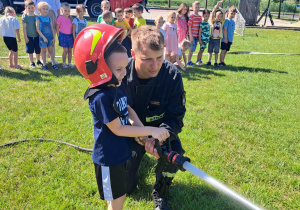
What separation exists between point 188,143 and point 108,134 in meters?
2.44

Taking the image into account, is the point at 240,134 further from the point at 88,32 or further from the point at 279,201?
the point at 88,32

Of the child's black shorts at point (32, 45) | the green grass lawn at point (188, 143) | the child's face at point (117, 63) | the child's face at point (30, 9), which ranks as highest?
the child's face at point (30, 9)

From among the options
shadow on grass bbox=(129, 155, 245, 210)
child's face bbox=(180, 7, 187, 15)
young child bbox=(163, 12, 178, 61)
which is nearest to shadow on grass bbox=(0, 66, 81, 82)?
young child bbox=(163, 12, 178, 61)

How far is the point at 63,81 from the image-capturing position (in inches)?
288

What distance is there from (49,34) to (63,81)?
1.99 meters

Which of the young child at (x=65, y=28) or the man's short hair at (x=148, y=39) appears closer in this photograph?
the man's short hair at (x=148, y=39)

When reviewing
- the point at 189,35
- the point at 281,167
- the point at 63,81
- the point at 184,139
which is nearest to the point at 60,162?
the point at 184,139

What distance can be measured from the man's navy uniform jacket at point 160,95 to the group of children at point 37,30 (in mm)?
6197

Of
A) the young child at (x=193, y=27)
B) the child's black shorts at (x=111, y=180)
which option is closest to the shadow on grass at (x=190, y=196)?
the child's black shorts at (x=111, y=180)

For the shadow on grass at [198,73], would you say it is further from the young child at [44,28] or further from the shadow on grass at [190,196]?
the shadow on grass at [190,196]

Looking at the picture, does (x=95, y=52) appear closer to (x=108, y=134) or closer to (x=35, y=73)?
(x=108, y=134)

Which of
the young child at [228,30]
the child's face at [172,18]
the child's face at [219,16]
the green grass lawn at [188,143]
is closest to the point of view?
the green grass lawn at [188,143]

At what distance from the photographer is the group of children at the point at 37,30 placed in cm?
790

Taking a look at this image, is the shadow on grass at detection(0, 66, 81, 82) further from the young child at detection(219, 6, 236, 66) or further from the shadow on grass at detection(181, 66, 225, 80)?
the young child at detection(219, 6, 236, 66)
